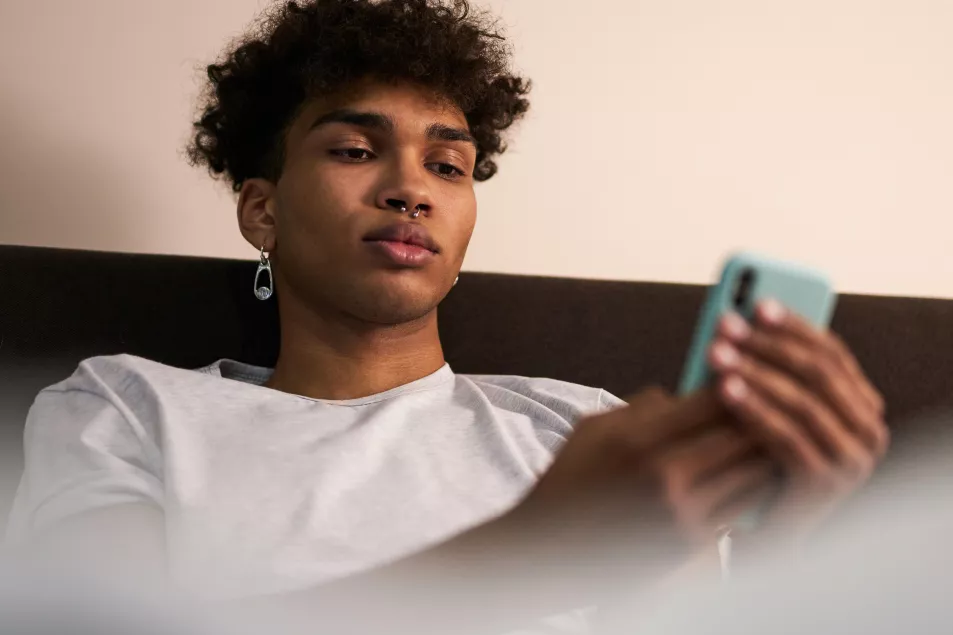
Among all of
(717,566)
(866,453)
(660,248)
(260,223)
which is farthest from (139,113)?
(866,453)

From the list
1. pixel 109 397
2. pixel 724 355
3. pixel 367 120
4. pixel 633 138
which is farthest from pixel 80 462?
pixel 633 138

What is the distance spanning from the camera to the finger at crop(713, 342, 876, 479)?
539 mm

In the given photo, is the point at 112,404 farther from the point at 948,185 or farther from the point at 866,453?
the point at 948,185

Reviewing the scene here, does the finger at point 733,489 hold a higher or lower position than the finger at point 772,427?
lower

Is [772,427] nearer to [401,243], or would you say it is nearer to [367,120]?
[401,243]

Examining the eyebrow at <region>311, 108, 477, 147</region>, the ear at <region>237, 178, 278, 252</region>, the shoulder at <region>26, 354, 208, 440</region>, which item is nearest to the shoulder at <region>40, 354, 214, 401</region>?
the shoulder at <region>26, 354, 208, 440</region>

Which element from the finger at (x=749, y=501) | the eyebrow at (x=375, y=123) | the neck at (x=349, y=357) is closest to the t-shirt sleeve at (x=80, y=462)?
the neck at (x=349, y=357)

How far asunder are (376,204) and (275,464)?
0.35 meters

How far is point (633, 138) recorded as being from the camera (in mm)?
1475

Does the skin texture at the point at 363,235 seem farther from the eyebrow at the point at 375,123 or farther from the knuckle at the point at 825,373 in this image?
the knuckle at the point at 825,373

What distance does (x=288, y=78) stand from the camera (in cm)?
125

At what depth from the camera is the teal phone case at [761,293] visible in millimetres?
561

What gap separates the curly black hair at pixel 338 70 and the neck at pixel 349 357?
243 millimetres

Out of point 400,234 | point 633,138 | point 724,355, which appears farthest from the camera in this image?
point 633,138
